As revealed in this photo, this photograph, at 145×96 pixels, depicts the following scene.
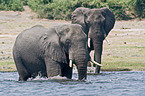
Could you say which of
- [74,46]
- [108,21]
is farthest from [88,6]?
[74,46]

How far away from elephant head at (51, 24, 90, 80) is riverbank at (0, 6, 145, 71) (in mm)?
4740

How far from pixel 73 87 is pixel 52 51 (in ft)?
3.52

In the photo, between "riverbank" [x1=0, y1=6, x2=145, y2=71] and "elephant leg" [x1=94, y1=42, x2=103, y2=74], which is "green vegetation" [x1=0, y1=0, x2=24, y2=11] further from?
"elephant leg" [x1=94, y1=42, x2=103, y2=74]

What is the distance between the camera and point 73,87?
33.1 ft

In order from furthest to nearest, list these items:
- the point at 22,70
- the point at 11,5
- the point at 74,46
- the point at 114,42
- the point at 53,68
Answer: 1. the point at 11,5
2. the point at 114,42
3. the point at 22,70
4. the point at 53,68
5. the point at 74,46

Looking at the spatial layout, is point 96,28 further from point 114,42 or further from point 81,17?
point 114,42

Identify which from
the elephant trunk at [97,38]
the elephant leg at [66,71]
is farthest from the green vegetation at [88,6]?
the elephant leg at [66,71]

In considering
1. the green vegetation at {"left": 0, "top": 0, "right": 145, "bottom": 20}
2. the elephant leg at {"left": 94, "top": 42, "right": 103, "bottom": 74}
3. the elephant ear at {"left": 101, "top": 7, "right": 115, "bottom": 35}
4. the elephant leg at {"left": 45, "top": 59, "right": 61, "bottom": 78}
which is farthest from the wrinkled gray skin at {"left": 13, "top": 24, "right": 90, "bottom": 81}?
the green vegetation at {"left": 0, "top": 0, "right": 145, "bottom": 20}

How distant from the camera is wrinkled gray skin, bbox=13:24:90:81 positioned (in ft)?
31.1

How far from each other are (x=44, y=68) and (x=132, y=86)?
94.2 inches

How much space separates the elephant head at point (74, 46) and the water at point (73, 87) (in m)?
0.47

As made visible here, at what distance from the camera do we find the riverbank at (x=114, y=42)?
15.2m

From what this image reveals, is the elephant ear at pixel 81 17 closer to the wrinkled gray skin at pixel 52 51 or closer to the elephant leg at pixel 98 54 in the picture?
the elephant leg at pixel 98 54

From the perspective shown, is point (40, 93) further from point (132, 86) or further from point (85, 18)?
point (85, 18)
